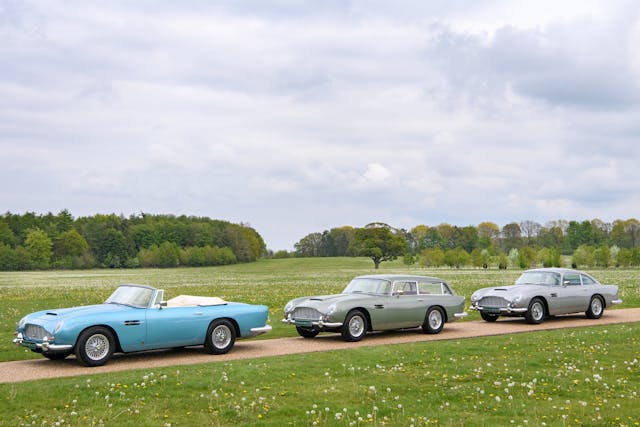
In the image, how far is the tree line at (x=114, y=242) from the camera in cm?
13425

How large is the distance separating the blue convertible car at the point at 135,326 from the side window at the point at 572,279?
445 inches

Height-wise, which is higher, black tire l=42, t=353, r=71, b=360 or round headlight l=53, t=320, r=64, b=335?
round headlight l=53, t=320, r=64, b=335

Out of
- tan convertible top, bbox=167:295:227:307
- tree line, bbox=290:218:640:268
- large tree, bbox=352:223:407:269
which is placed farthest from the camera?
tree line, bbox=290:218:640:268

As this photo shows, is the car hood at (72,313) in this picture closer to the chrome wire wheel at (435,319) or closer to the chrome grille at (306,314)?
the chrome grille at (306,314)

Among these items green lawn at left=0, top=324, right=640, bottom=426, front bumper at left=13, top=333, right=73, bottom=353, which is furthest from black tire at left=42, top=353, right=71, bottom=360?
green lawn at left=0, top=324, right=640, bottom=426

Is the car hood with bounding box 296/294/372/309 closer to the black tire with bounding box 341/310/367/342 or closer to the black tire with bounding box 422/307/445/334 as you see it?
the black tire with bounding box 341/310/367/342

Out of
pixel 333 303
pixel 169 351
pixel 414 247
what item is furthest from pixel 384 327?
pixel 414 247

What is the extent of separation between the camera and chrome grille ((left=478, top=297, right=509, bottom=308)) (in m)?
20.5

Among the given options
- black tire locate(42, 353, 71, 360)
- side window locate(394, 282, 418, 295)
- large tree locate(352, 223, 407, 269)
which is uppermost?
large tree locate(352, 223, 407, 269)

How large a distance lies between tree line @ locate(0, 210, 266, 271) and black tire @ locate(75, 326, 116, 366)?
416 feet

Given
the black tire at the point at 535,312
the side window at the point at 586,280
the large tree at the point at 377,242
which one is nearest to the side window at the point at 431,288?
the black tire at the point at 535,312

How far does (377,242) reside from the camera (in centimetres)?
10938

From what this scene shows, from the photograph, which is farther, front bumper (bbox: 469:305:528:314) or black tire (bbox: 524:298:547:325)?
black tire (bbox: 524:298:547:325)

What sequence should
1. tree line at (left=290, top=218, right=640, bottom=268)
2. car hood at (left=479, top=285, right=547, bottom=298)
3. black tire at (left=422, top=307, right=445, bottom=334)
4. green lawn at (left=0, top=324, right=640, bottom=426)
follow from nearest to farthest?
green lawn at (left=0, top=324, right=640, bottom=426)
black tire at (left=422, top=307, right=445, bottom=334)
car hood at (left=479, top=285, right=547, bottom=298)
tree line at (left=290, top=218, right=640, bottom=268)
